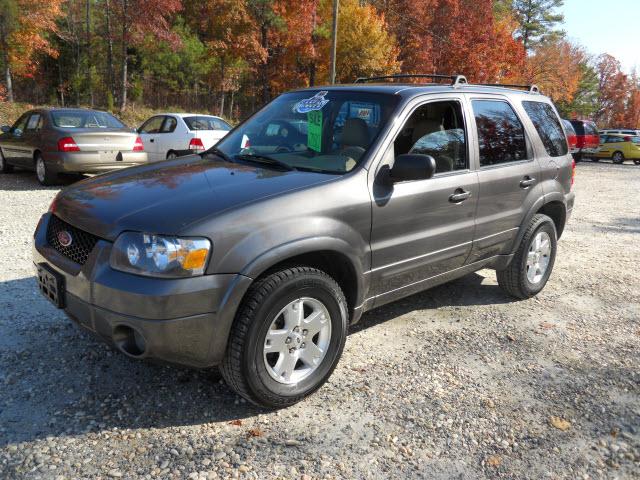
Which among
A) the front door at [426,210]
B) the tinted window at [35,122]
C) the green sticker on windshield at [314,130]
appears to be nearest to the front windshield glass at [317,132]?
the green sticker on windshield at [314,130]

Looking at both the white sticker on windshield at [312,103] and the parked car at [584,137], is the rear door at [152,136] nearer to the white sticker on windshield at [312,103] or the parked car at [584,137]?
the white sticker on windshield at [312,103]

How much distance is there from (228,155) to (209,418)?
184 cm

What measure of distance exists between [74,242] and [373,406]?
1.91 metres

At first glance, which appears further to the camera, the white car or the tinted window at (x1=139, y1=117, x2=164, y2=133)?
the tinted window at (x1=139, y1=117, x2=164, y2=133)

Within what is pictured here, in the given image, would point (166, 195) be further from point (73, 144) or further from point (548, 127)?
point (73, 144)

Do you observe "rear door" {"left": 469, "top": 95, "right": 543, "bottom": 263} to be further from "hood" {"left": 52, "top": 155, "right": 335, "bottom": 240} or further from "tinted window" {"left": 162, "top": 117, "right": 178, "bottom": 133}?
"tinted window" {"left": 162, "top": 117, "right": 178, "bottom": 133}

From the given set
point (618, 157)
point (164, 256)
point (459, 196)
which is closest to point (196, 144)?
point (459, 196)

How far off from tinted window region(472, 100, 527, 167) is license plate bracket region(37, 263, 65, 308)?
301cm

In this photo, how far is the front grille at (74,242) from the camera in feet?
9.27

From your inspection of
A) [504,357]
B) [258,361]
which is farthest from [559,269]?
[258,361]

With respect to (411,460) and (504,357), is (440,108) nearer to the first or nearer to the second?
(504,357)

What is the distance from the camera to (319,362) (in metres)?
3.12

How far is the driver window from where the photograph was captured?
3688mm

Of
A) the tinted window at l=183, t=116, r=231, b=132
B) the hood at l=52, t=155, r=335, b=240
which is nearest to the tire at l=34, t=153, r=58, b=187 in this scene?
the tinted window at l=183, t=116, r=231, b=132
